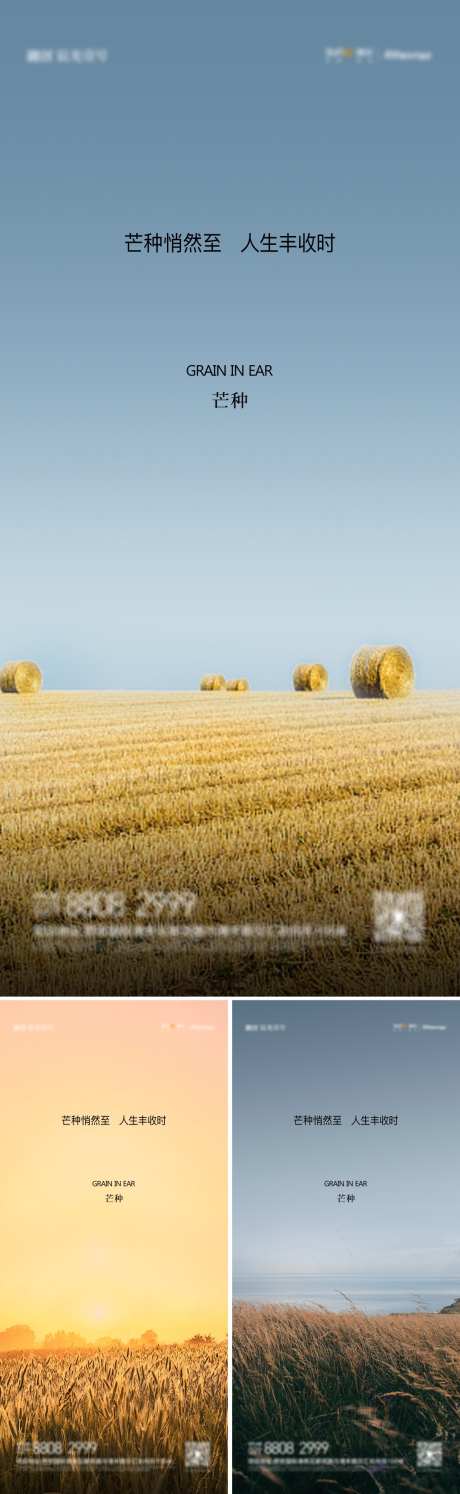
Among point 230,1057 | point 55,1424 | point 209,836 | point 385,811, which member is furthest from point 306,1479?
point 385,811

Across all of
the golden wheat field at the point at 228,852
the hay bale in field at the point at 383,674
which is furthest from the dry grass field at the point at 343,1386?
the hay bale in field at the point at 383,674

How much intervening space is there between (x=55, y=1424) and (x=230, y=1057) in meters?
1.16

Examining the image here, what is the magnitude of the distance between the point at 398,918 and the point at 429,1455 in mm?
1680

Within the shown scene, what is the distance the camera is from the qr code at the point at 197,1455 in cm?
331

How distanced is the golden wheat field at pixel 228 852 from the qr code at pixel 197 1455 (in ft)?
4.29

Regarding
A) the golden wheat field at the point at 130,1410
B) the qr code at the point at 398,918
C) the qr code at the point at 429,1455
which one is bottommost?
the qr code at the point at 429,1455

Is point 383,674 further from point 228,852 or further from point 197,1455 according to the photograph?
point 197,1455

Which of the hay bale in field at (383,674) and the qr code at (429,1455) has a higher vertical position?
the hay bale in field at (383,674)

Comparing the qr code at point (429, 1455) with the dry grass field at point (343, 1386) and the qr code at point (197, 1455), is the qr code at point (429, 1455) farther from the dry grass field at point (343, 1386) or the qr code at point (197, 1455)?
the qr code at point (197, 1455)

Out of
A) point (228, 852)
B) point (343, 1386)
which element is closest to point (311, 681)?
point (228, 852)

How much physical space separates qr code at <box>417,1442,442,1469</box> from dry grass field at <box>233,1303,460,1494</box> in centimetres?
2

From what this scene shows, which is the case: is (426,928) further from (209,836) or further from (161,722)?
(161,722)

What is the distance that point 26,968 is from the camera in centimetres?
389

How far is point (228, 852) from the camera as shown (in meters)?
4.77
